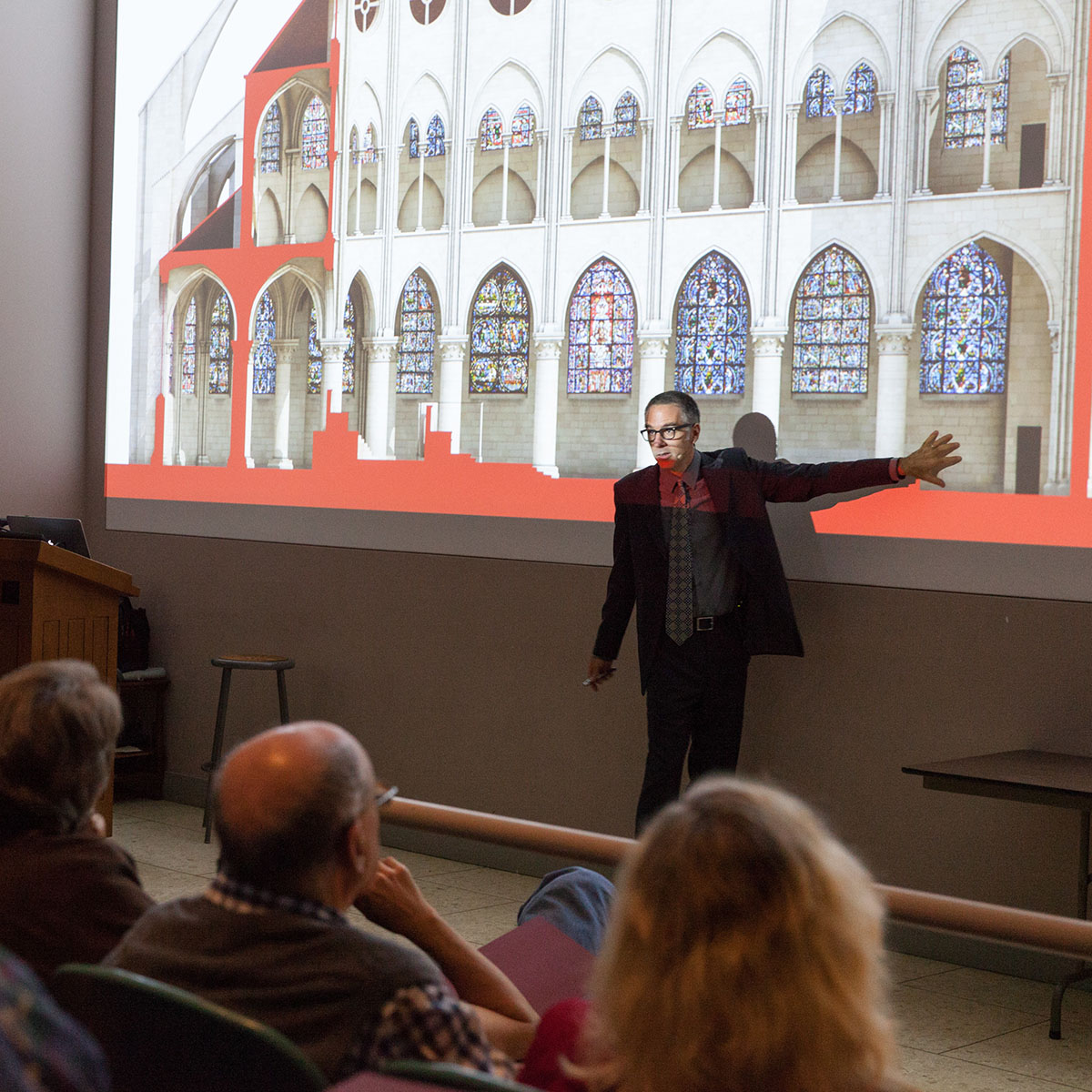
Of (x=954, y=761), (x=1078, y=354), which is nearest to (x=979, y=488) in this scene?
(x=1078, y=354)

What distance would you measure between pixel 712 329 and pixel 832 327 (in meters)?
0.47

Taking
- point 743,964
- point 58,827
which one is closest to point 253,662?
point 58,827

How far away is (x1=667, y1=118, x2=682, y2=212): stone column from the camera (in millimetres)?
5117

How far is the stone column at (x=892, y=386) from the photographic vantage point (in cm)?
455

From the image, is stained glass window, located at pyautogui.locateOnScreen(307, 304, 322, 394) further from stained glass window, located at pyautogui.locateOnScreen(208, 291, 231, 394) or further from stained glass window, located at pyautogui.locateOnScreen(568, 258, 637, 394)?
stained glass window, located at pyautogui.locateOnScreen(568, 258, 637, 394)

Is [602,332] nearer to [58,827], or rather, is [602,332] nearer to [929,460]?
[929,460]

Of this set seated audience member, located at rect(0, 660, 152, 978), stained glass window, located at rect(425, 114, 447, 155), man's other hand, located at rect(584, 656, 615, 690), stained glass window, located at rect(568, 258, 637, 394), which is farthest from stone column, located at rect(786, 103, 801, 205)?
seated audience member, located at rect(0, 660, 152, 978)

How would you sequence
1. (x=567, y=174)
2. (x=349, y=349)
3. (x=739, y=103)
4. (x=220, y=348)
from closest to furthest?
(x=739, y=103)
(x=567, y=174)
(x=349, y=349)
(x=220, y=348)

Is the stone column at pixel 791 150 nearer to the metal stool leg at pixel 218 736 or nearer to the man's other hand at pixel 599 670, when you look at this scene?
the man's other hand at pixel 599 670

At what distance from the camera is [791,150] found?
4.82 meters

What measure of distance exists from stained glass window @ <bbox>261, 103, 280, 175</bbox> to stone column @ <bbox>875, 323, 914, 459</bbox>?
10.6 ft

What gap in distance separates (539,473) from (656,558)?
1.01 metres

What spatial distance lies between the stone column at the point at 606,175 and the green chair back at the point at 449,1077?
14.6 feet

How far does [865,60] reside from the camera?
4.62 metres
